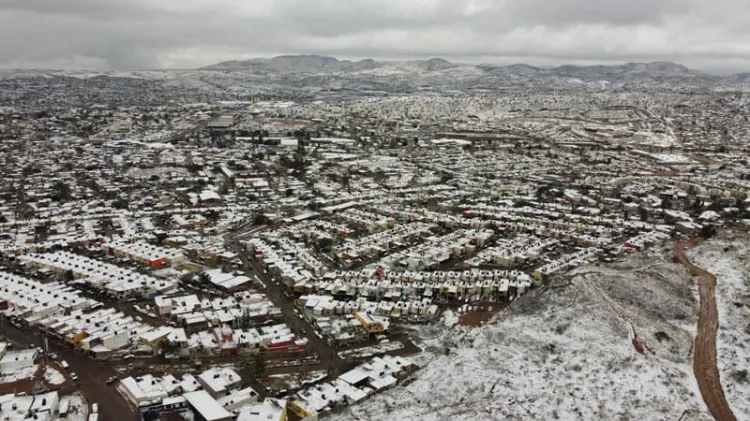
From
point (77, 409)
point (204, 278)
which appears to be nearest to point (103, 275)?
point (204, 278)

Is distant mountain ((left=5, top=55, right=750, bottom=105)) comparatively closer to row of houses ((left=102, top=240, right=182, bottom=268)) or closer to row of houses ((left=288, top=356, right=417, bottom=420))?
row of houses ((left=102, top=240, right=182, bottom=268))

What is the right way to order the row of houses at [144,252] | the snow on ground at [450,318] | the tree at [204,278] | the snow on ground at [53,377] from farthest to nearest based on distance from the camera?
the row of houses at [144,252] < the tree at [204,278] < the snow on ground at [450,318] < the snow on ground at [53,377]

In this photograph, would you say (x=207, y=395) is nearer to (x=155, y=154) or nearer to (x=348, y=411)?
(x=348, y=411)

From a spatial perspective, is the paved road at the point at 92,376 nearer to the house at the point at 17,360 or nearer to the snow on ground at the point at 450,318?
the house at the point at 17,360

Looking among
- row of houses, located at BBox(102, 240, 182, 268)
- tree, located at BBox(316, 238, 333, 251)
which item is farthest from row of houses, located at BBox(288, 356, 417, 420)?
row of houses, located at BBox(102, 240, 182, 268)

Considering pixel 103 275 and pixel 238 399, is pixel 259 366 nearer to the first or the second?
pixel 238 399

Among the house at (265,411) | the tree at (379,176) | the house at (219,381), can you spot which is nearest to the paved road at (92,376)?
the house at (219,381)

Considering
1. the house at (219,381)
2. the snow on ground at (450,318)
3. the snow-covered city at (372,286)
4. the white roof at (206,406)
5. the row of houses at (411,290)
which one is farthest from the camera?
the row of houses at (411,290)
